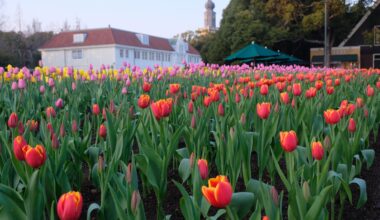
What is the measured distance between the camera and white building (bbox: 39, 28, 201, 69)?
41.3 metres

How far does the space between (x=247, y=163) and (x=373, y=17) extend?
102 feet

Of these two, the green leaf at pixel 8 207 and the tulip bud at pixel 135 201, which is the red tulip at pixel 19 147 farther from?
the tulip bud at pixel 135 201

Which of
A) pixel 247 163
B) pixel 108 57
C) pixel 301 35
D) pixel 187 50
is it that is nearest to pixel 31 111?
pixel 247 163

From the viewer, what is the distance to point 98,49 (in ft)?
138

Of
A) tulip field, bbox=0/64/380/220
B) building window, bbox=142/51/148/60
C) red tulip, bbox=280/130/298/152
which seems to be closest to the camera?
tulip field, bbox=0/64/380/220

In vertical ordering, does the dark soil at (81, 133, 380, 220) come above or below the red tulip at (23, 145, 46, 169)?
below

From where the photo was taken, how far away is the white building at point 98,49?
1626 inches

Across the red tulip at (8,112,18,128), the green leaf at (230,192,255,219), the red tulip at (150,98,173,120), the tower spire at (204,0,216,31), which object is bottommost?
the green leaf at (230,192,255,219)

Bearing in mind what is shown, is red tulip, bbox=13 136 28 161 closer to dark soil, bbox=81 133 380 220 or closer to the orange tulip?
dark soil, bbox=81 133 380 220

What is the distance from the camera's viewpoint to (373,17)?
3003 centimetres

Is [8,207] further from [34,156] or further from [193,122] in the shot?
[193,122]

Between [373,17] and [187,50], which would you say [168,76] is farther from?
[187,50]

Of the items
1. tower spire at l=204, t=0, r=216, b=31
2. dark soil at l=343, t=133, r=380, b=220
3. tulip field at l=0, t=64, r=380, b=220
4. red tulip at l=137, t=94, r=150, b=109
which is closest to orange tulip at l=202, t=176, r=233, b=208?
tulip field at l=0, t=64, r=380, b=220

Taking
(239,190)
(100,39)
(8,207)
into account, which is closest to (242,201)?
(8,207)
